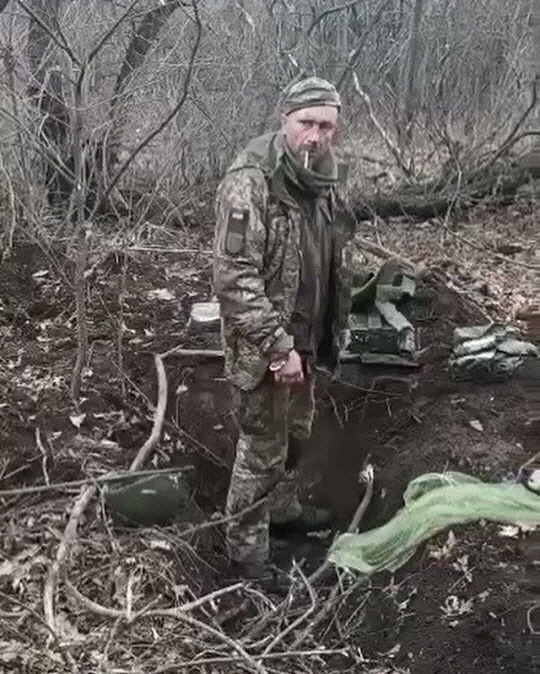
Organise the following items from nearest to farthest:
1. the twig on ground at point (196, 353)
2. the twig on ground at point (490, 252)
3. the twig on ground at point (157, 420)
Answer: the twig on ground at point (157, 420)
the twig on ground at point (196, 353)
the twig on ground at point (490, 252)

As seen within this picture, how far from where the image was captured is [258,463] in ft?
16.0

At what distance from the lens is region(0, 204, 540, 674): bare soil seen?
3.85m

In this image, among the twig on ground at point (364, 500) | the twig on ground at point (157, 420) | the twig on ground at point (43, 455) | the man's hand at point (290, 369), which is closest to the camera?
the man's hand at point (290, 369)

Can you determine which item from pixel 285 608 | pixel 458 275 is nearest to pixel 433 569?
pixel 285 608

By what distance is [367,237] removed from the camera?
9.48 m

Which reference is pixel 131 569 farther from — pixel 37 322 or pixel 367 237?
pixel 367 237

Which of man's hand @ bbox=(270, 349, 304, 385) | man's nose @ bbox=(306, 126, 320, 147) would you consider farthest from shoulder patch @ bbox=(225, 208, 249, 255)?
man's hand @ bbox=(270, 349, 304, 385)

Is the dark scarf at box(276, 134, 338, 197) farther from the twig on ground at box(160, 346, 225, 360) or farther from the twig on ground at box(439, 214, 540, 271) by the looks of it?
the twig on ground at box(439, 214, 540, 271)

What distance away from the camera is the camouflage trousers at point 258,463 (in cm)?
474

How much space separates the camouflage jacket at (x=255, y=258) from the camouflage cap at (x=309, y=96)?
179 millimetres

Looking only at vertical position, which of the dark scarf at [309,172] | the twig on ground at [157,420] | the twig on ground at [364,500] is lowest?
the twig on ground at [364,500]

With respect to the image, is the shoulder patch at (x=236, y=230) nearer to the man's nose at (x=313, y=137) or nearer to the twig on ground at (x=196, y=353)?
the man's nose at (x=313, y=137)

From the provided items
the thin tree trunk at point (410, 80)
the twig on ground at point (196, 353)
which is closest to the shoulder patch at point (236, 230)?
the twig on ground at point (196, 353)

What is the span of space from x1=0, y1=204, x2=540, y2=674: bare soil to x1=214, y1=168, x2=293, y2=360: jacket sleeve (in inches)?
A: 36.0
